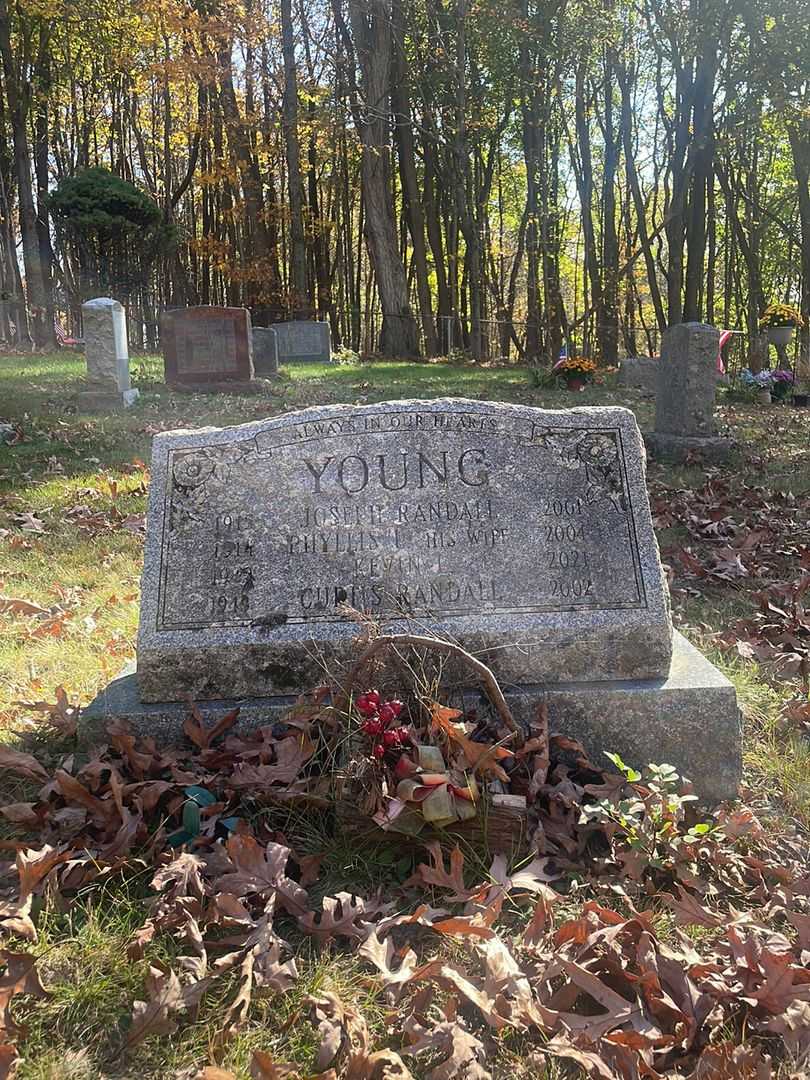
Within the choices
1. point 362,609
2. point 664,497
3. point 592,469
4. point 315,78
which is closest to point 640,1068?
point 362,609

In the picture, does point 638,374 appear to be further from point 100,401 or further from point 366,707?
point 366,707

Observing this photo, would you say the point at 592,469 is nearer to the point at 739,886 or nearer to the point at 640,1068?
the point at 739,886

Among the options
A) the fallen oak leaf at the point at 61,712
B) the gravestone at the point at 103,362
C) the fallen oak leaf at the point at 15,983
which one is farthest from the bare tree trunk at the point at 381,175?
the fallen oak leaf at the point at 15,983

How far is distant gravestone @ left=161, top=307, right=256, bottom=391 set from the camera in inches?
536

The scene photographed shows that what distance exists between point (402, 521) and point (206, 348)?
444 inches

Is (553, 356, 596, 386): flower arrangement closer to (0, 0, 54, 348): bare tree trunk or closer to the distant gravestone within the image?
the distant gravestone

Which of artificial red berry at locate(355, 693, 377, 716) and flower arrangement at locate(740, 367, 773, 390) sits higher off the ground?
flower arrangement at locate(740, 367, 773, 390)

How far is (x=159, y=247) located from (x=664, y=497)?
17685 mm

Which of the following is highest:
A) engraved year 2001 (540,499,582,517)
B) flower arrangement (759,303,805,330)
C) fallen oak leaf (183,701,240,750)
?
flower arrangement (759,303,805,330)

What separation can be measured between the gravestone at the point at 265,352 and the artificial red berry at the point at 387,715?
13596mm

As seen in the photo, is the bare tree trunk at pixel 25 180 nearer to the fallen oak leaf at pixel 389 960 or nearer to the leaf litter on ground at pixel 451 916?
the leaf litter on ground at pixel 451 916

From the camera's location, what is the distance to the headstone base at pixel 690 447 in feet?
31.0

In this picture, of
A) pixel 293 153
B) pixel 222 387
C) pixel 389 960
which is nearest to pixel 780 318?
pixel 222 387

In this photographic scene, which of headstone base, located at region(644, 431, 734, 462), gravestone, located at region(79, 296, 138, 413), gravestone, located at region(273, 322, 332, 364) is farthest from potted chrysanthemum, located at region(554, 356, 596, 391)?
gravestone, located at region(79, 296, 138, 413)
